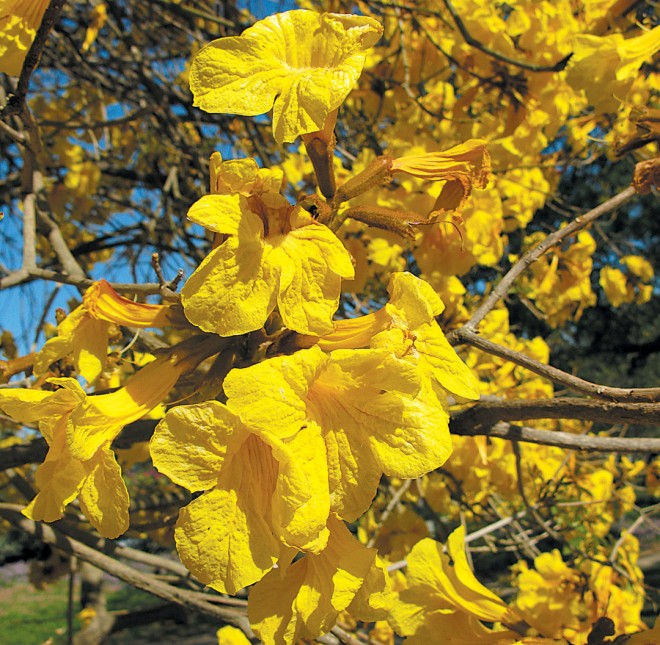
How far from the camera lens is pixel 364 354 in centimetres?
94

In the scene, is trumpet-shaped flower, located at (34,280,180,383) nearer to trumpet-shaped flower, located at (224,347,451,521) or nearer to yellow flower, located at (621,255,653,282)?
trumpet-shaped flower, located at (224,347,451,521)

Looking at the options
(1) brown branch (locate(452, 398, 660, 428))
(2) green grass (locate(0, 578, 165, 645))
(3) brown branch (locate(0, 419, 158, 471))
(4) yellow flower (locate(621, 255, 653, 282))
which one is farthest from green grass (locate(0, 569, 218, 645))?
(1) brown branch (locate(452, 398, 660, 428))

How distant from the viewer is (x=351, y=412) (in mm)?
1021

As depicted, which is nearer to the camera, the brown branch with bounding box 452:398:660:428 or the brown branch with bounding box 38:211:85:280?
the brown branch with bounding box 452:398:660:428

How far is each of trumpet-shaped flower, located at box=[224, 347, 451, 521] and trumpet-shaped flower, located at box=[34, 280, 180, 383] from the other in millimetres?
435

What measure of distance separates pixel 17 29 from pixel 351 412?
134cm

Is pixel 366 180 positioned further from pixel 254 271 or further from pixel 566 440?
pixel 566 440

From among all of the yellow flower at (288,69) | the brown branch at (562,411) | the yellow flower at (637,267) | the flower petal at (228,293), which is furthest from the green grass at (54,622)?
the yellow flower at (288,69)

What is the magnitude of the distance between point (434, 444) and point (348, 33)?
2.44 ft

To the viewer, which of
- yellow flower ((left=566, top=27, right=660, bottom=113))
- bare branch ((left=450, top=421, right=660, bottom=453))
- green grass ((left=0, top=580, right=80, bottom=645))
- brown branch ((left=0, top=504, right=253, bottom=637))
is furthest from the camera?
green grass ((left=0, top=580, right=80, bottom=645))

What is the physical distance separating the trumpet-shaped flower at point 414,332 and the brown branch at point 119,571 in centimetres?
97

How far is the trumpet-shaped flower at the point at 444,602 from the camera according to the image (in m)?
1.54

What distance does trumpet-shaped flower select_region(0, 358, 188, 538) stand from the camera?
1.01m

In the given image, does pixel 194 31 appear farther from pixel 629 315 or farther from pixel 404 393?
pixel 629 315
